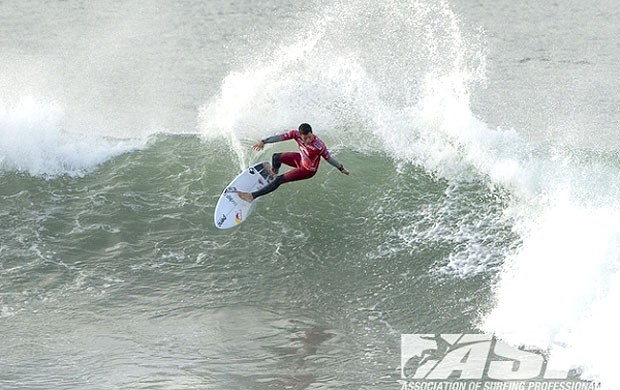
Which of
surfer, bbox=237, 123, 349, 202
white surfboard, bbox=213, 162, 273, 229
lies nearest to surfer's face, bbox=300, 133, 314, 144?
surfer, bbox=237, 123, 349, 202

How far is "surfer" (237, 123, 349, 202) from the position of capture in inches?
474

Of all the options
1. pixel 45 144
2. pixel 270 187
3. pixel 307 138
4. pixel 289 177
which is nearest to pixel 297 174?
pixel 289 177

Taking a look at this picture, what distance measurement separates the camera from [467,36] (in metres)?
19.5

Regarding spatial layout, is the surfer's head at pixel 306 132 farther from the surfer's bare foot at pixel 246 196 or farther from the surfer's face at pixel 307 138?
the surfer's bare foot at pixel 246 196

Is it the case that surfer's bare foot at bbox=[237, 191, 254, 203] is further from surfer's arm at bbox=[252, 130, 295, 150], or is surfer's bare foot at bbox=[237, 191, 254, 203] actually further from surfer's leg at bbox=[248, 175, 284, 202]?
surfer's arm at bbox=[252, 130, 295, 150]

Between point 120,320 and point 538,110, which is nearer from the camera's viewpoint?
point 120,320

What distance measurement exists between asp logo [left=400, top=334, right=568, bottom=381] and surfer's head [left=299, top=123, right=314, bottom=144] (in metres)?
2.83

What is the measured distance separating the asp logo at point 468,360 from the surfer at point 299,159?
266 cm

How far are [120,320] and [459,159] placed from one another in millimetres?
5374

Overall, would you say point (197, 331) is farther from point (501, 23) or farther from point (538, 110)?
point (501, 23)

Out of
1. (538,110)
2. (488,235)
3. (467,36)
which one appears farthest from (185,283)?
(467,36)

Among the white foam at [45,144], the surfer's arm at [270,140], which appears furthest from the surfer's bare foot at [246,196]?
the white foam at [45,144]

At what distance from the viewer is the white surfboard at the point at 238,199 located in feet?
40.9

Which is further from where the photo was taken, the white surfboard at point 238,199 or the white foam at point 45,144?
the white foam at point 45,144
